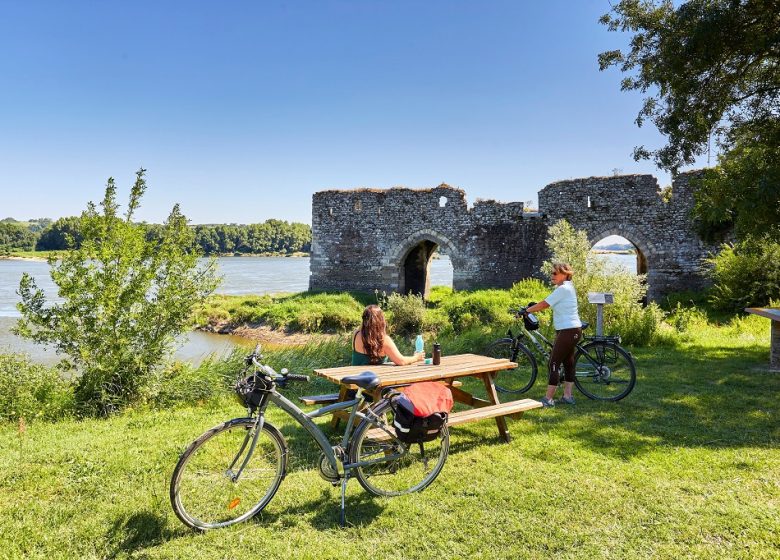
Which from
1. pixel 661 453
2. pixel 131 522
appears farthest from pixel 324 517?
pixel 661 453

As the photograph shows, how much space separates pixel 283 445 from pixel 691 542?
2.54m

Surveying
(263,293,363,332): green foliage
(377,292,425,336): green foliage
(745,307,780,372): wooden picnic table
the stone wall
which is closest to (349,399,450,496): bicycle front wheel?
(745,307,780,372): wooden picnic table

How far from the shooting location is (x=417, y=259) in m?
23.0

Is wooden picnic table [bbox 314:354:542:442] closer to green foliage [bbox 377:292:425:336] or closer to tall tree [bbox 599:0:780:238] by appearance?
tall tree [bbox 599:0:780:238]

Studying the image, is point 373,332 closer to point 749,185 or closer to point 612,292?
point 749,185

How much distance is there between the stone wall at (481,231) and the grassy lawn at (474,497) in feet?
44.3

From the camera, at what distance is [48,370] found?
6.71m

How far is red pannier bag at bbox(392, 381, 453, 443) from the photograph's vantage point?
3537 mm

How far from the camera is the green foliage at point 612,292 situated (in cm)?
966

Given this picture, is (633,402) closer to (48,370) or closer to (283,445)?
(283,445)

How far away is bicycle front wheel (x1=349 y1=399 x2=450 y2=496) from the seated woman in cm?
94

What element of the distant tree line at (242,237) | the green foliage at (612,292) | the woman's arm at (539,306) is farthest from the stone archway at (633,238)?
the distant tree line at (242,237)

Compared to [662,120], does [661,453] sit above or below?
below

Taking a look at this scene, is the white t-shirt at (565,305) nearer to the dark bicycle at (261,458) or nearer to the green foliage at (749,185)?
the dark bicycle at (261,458)
